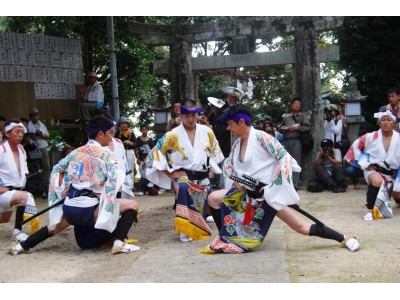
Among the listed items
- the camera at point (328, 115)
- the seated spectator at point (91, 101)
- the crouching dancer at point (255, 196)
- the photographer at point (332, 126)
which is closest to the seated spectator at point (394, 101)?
the photographer at point (332, 126)

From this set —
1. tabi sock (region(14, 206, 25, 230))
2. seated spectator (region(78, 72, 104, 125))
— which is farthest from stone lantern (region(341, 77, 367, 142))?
tabi sock (region(14, 206, 25, 230))

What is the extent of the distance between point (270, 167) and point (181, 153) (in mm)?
1539

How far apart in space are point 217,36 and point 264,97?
10.9 m

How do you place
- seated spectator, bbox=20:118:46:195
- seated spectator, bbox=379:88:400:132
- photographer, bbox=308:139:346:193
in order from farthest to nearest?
1. seated spectator, bbox=20:118:46:195
2. photographer, bbox=308:139:346:193
3. seated spectator, bbox=379:88:400:132

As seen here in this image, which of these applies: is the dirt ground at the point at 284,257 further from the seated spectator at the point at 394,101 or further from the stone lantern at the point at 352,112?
the stone lantern at the point at 352,112

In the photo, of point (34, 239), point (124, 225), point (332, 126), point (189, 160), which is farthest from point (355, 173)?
point (34, 239)

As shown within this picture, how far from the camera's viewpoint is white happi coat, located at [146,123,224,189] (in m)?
6.56

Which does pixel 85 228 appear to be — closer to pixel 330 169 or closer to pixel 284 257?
pixel 284 257

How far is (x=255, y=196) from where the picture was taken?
535 centimetres

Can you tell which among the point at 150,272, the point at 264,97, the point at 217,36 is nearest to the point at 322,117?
the point at 217,36

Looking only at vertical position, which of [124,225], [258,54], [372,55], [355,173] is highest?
[372,55]

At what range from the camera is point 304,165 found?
37.5ft

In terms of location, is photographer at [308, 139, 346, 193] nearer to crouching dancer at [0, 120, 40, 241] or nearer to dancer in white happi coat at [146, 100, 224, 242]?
dancer in white happi coat at [146, 100, 224, 242]

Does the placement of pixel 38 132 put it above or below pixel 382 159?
above
